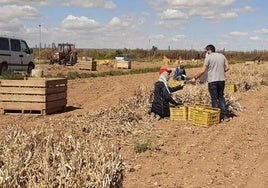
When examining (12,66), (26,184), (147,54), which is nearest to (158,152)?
(26,184)

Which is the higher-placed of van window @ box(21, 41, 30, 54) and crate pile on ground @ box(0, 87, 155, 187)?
van window @ box(21, 41, 30, 54)

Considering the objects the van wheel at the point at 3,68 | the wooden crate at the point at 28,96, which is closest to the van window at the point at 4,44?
the van wheel at the point at 3,68

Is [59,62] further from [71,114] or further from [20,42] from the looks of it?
[71,114]

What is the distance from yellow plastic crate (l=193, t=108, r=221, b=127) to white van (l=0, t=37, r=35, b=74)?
12.8 metres

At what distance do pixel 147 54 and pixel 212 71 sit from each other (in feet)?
204

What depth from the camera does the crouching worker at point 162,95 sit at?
35.8 ft

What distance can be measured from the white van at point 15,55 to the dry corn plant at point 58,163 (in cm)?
1752

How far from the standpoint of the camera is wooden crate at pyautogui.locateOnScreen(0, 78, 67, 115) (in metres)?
11.6

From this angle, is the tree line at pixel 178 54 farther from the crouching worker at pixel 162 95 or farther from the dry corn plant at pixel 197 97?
the crouching worker at pixel 162 95

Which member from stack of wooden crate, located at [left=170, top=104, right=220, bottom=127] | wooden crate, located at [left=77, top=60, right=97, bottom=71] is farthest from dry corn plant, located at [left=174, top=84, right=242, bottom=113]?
wooden crate, located at [left=77, top=60, right=97, bottom=71]

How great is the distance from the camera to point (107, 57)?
6078 centimetres

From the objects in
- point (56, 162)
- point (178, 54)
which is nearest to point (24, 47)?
point (56, 162)

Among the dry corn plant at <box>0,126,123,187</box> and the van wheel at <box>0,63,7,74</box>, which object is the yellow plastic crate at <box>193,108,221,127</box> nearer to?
the dry corn plant at <box>0,126,123,187</box>

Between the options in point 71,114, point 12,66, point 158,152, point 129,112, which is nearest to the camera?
point 158,152
